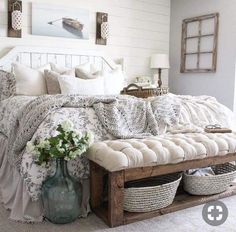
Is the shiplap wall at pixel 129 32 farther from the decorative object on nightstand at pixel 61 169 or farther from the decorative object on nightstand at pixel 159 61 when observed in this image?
the decorative object on nightstand at pixel 61 169

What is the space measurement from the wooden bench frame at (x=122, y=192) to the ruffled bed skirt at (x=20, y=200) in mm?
87

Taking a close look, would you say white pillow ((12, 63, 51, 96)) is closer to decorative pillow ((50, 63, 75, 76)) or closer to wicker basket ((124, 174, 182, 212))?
decorative pillow ((50, 63, 75, 76))

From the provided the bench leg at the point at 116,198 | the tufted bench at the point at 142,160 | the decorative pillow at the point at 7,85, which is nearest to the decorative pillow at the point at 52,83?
the decorative pillow at the point at 7,85

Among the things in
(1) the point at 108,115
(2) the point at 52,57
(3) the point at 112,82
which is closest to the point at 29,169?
(1) the point at 108,115

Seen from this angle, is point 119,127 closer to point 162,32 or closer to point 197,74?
point 197,74

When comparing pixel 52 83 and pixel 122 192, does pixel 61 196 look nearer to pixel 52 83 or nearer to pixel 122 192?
pixel 122 192

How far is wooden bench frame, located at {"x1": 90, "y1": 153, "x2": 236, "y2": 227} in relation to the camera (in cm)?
208

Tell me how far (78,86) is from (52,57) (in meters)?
1.18

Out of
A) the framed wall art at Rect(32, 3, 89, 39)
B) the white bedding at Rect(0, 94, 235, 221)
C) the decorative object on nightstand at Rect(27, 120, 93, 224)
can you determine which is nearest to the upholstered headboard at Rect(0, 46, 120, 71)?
the framed wall art at Rect(32, 3, 89, 39)

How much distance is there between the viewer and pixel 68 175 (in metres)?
2.18

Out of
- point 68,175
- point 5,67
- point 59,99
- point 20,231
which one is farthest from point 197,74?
point 20,231

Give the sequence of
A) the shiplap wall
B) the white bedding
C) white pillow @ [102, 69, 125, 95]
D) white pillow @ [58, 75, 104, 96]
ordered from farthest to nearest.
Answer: the shiplap wall → white pillow @ [102, 69, 125, 95] → white pillow @ [58, 75, 104, 96] → the white bedding

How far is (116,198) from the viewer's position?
2.08 m

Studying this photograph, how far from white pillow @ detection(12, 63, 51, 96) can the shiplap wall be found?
798mm
